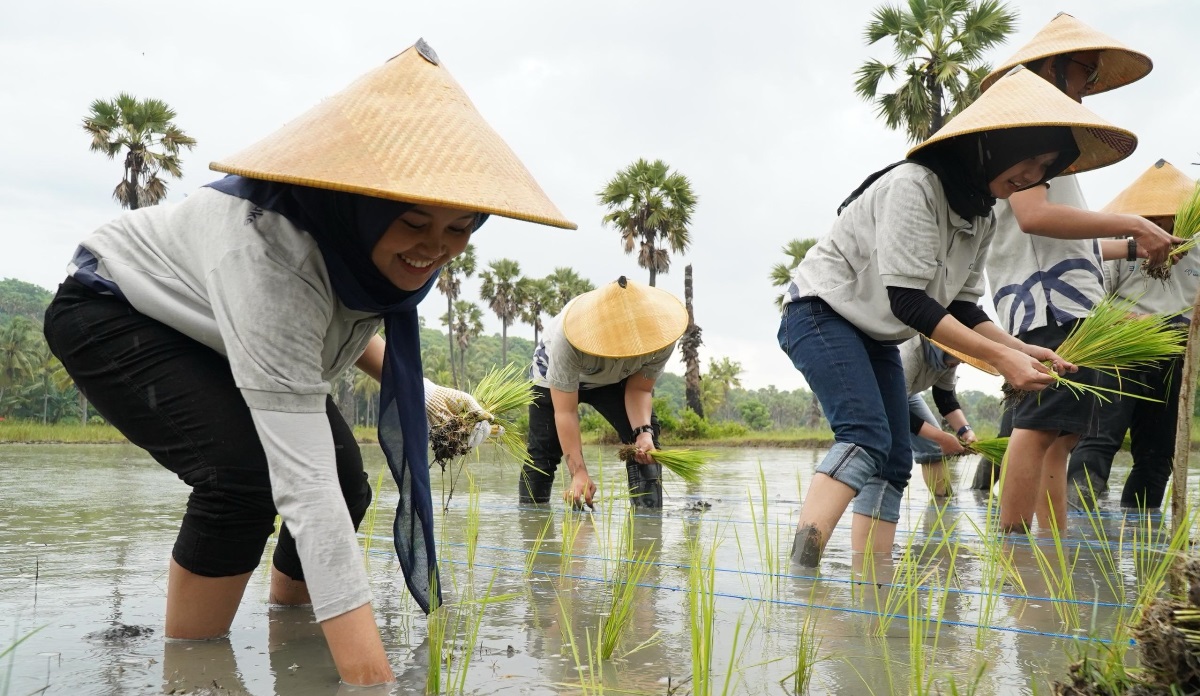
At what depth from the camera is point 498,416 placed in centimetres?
388

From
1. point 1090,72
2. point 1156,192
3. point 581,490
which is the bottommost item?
point 581,490

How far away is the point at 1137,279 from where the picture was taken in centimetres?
445

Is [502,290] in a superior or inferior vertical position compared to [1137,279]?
superior

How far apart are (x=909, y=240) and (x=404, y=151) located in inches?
66.3

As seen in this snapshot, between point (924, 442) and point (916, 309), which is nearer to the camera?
point (916, 309)

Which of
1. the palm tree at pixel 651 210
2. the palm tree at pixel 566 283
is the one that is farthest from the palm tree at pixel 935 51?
the palm tree at pixel 566 283

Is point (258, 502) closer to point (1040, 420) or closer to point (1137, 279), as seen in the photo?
point (1040, 420)

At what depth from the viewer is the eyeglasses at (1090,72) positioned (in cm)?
350

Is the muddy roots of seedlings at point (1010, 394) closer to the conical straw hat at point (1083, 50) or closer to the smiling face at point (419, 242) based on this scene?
the conical straw hat at point (1083, 50)

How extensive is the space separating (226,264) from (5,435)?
19.6 metres

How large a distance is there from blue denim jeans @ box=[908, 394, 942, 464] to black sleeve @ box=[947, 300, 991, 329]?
239 centimetres

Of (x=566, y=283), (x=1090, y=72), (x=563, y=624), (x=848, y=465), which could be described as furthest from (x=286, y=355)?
(x=566, y=283)

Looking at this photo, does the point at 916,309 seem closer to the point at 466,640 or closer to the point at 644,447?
the point at 466,640

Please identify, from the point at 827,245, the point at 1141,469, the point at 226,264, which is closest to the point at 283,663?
the point at 226,264
